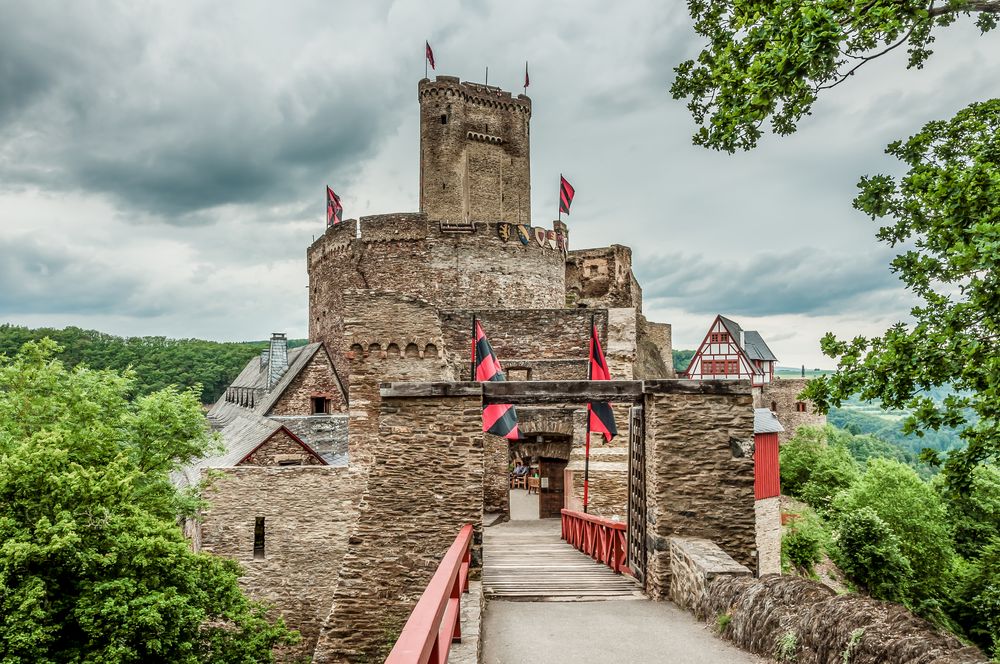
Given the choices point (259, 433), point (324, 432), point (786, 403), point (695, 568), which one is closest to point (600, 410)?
point (695, 568)

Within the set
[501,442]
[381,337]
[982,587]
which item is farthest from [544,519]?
[982,587]

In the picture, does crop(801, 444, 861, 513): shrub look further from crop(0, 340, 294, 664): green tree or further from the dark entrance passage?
crop(0, 340, 294, 664): green tree

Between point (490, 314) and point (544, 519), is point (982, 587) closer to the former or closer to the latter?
point (544, 519)

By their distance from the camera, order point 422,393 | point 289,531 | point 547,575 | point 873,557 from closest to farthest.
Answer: point 422,393
point 547,575
point 289,531
point 873,557

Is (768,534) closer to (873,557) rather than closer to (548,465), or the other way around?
(873,557)

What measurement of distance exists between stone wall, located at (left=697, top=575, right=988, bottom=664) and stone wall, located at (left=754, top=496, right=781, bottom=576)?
15412mm

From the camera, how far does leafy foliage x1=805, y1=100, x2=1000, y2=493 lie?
644 centimetres

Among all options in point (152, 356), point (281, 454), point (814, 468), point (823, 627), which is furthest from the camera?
point (152, 356)

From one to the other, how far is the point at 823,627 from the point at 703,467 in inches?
131

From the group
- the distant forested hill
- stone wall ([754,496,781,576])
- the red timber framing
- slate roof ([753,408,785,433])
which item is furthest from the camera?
the distant forested hill

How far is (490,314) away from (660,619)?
12.6 m

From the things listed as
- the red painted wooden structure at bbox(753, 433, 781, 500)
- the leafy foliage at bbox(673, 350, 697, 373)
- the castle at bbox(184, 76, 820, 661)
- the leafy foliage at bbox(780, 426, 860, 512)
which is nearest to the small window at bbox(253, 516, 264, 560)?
the castle at bbox(184, 76, 820, 661)

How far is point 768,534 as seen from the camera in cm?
2067

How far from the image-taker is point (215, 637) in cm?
1195
